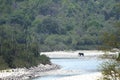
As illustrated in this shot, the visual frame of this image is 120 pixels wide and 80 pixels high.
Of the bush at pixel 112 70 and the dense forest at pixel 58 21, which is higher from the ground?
the bush at pixel 112 70

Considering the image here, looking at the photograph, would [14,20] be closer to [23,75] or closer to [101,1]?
[101,1]

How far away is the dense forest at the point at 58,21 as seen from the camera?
111438 millimetres

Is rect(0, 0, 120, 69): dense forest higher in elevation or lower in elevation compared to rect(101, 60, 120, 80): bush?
lower

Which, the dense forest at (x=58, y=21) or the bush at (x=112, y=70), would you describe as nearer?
the bush at (x=112, y=70)

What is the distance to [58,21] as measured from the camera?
128875 millimetres

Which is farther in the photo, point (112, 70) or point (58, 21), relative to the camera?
point (58, 21)

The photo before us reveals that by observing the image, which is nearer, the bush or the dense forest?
the bush

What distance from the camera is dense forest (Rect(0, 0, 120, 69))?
11144cm

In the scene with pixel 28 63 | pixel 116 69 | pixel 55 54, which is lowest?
pixel 55 54

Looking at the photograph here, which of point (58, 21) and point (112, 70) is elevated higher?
point (112, 70)

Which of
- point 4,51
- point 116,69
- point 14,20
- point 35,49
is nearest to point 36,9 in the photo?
point 14,20

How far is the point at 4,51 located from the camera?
176ft

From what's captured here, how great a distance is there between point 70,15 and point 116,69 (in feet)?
415

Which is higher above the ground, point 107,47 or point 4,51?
point 107,47
